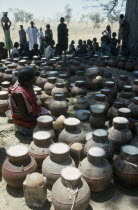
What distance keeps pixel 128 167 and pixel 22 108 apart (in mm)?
1913

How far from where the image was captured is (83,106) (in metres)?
5.49

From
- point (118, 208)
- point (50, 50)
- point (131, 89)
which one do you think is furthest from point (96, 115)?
point (50, 50)

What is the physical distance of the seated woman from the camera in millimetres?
4035

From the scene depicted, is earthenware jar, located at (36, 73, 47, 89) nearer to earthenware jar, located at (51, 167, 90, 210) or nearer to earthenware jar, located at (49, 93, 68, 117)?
earthenware jar, located at (49, 93, 68, 117)

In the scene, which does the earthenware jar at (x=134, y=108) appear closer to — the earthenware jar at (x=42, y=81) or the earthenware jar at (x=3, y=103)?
the earthenware jar at (x=3, y=103)

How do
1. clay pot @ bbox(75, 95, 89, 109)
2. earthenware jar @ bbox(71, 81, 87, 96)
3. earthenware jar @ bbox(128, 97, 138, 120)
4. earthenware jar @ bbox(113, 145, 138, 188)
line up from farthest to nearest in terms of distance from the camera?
earthenware jar @ bbox(71, 81, 87, 96)
clay pot @ bbox(75, 95, 89, 109)
earthenware jar @ bbox(128, 97, 138, 120)
earthenware jar @ bbox(113, 145, 138, 188)

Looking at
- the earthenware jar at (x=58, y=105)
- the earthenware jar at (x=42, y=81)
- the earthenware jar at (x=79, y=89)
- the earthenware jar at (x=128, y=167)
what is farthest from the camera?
the earthenware jar at (x=42, y=81)

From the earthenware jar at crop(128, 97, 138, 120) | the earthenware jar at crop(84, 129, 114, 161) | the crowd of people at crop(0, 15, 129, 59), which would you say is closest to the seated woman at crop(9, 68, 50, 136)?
the earthenware jar at crop(84, 129, 114, 161)

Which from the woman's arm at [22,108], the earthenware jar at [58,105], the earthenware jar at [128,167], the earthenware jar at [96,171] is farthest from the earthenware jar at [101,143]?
the earthenware jar at [58,105]

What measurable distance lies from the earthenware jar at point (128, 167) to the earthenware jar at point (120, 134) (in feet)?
1.91

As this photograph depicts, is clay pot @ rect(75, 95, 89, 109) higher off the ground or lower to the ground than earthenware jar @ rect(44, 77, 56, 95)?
lower

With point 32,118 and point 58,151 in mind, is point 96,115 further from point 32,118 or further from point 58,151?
point 58,151

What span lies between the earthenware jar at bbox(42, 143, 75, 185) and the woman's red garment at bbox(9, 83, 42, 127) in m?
1.26

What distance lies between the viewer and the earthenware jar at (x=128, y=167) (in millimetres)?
3090
